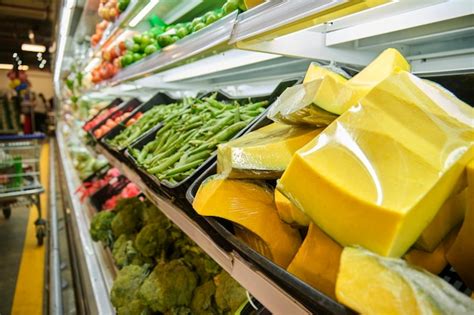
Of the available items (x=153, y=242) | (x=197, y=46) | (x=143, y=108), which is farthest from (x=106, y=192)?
(x=197, y=46)

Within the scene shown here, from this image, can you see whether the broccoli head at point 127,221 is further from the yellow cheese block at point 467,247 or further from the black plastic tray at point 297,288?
the yellow cheese block at point 467,247

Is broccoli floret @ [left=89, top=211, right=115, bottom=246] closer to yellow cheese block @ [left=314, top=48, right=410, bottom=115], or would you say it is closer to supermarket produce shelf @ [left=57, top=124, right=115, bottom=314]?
supermarket produce shelf @ [left=57, top=124, right=115, bottom=314]

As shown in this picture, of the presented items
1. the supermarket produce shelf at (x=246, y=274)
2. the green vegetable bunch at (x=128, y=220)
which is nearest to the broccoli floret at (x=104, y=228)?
the green vegetable bunch at (x=128, y=220)

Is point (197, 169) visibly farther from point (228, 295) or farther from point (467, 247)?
point (467, 247)

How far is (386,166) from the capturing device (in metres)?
0.49

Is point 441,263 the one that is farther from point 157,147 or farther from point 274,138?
point 157,147

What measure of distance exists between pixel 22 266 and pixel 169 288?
105 inches

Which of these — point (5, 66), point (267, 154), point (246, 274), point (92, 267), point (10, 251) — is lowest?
point (10, 251)

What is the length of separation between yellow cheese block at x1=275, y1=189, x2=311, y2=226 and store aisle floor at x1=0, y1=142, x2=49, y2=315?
267cm

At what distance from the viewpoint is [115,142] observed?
2.20 metres

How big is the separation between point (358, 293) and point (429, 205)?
0.49 feet

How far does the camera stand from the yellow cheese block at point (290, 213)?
627 mm

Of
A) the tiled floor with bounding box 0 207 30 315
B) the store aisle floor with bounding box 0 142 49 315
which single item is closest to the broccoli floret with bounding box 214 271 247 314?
the store aisle floor with bounding box 0 142 49 315

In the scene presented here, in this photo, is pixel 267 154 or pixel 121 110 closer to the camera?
pixel 267 154
